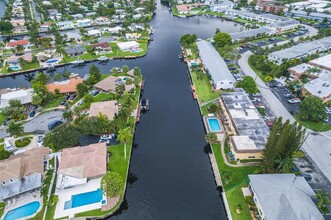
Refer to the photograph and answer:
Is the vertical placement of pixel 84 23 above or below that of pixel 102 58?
above

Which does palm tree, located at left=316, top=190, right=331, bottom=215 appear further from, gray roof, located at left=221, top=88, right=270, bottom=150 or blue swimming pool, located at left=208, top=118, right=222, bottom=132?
blue swimming pool, located at left=208, top=118, right=222, bottom=132

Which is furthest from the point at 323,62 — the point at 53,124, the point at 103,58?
the point at 53,124

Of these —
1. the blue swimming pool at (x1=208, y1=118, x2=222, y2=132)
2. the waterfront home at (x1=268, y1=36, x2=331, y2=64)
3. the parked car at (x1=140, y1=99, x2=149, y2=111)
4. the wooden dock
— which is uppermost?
the waterfront home at (x1=268, y1=36, x2=331, y2=64)

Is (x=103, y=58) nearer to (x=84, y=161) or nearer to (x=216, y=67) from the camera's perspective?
(x=216, y=67)

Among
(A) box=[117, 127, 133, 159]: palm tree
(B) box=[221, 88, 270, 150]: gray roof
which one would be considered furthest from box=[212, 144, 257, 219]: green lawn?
(A) box=[117, 127, 133, 159]: palm tree

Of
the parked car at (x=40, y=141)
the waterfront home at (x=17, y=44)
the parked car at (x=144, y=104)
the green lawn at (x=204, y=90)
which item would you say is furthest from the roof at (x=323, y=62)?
the waterfront home at (x=17, y=44)

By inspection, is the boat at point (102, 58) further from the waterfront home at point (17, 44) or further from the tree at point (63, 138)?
the tree at point (63, 138)
